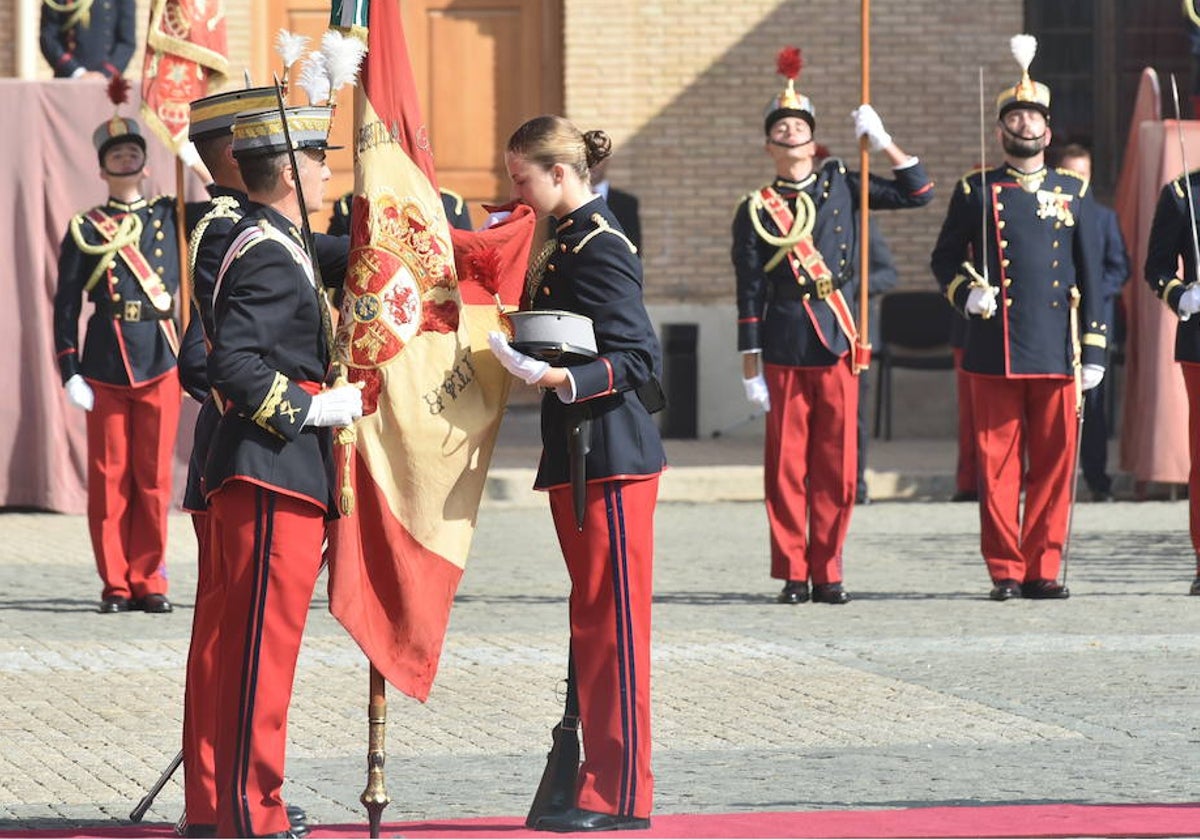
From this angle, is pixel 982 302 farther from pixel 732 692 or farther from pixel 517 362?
pixel 517 362

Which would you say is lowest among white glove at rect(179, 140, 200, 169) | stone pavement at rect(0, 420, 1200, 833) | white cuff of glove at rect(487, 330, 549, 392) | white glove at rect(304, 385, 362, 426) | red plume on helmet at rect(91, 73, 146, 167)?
stone pavement at rect(0, 420, 1200, 833)

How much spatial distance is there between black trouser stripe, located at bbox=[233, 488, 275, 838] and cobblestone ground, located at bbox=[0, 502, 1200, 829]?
0.64 meters

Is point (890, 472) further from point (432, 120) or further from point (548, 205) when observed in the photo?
point (548, 205)

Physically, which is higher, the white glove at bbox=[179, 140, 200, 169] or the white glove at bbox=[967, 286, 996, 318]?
the white glove at bbox=[179, 140, 200, 169]

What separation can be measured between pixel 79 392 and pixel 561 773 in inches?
200

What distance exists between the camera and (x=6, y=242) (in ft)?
48.0

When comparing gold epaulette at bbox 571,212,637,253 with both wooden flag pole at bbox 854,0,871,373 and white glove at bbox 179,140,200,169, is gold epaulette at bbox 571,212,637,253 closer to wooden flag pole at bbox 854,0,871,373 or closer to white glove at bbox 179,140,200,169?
white glove at bbox 179,140,200,169

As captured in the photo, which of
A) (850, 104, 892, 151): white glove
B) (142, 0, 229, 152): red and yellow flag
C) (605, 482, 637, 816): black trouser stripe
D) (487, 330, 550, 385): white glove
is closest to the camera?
(487, 330, 550, 385): white glove

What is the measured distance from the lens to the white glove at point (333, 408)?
5875 millimetres

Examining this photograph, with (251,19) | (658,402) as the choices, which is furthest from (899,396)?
(658,402)

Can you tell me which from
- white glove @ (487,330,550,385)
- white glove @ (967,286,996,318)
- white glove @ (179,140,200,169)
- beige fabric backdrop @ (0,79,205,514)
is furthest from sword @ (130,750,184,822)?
beige fabric backdrop @ (0,79,205,514)

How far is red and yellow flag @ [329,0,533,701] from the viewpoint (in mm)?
6074

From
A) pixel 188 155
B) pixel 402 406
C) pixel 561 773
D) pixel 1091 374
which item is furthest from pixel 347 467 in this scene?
pixel 1091 374

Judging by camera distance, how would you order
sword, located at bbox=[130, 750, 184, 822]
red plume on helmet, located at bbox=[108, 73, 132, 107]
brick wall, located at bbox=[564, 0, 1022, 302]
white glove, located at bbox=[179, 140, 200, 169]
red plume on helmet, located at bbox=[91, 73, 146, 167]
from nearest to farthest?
1. sword, located at bbox=[130, 750, 184, 822]
2. white glove, located at bbox=[179, 140, 200, 169]
3. red plume on helmet, located at bbox=[91, 73, 146, 167]
4. red plume on helmet, located at bbox=[108, 73, 132, 107]
5. brick wall, located at bbox=[564, 0, 1022, 302]
